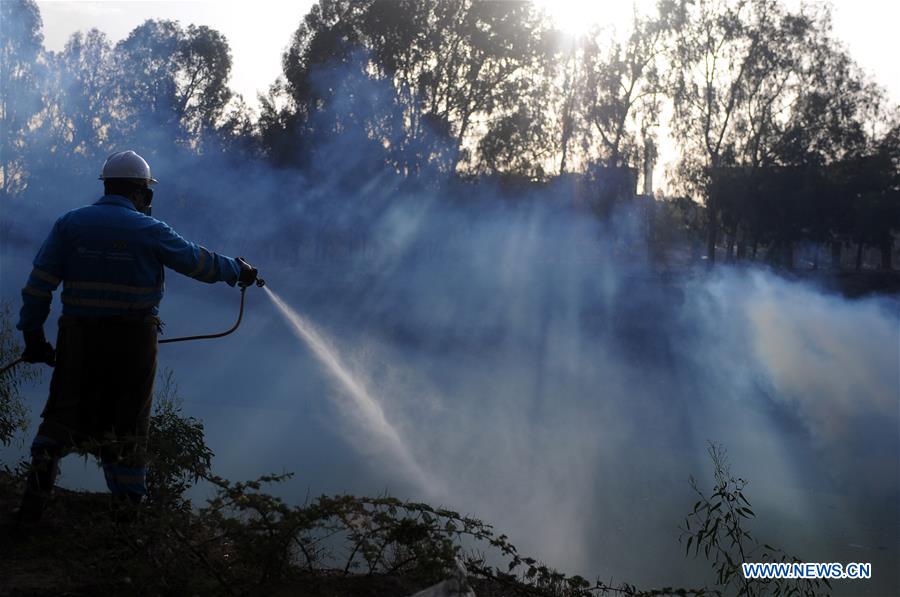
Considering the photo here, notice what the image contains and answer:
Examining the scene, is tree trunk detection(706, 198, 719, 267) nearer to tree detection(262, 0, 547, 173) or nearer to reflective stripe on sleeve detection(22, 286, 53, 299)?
tree detection(262, 0, 547, 173)

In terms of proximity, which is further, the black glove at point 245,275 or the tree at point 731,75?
the tree at point 731,75

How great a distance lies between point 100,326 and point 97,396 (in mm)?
342

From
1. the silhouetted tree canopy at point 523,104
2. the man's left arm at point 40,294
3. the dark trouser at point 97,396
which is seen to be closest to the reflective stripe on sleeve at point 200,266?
the dark trouser at point 97,396

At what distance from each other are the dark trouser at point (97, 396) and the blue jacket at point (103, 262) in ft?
0.30

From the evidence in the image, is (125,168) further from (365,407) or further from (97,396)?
(365,407)

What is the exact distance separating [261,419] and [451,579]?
1069 cm

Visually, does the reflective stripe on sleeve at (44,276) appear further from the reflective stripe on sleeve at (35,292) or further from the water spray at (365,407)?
the water spray at (365,407)

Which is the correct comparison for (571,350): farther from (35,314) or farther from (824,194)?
(35,314)

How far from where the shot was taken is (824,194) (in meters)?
32.7

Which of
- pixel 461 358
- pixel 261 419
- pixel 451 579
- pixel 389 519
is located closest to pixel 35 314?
pixel 389 519

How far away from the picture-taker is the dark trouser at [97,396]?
14.0 ft

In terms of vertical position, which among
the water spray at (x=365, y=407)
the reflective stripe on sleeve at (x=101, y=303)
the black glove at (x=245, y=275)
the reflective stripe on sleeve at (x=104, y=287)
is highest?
the black glove at (x=245, y=275)

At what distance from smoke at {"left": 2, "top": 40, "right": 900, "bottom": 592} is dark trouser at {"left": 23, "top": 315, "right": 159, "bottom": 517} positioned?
3183 mm

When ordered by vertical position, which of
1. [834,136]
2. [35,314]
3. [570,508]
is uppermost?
[834,136]
